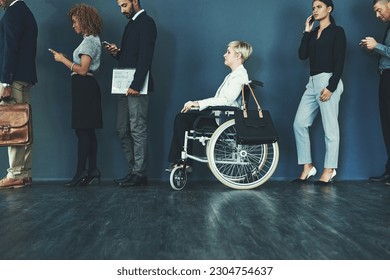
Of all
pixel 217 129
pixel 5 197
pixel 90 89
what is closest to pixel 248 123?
pixel 217 129

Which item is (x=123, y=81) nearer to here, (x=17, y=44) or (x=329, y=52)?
(x=17, y=44)

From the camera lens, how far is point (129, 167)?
3469 mm

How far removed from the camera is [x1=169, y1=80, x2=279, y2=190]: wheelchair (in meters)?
3.03

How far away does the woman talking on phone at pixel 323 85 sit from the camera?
3.32 m

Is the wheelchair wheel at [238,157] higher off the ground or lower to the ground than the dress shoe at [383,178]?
higher

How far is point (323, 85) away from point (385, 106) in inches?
22.4

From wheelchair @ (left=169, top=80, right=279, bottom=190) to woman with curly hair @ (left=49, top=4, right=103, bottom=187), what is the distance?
0.70m

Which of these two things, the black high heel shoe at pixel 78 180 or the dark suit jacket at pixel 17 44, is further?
the black high heel shoe at pixel 78 180

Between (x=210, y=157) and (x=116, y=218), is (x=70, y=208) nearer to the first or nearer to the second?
(x=116, y=218)

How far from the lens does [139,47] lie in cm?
323

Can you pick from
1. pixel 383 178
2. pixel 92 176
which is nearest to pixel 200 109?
pixel 92 176

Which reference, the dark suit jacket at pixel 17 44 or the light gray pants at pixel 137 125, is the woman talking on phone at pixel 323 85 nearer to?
the light gray pants at pixel 137 125

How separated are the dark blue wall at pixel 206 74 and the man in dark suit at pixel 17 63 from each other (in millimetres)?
394

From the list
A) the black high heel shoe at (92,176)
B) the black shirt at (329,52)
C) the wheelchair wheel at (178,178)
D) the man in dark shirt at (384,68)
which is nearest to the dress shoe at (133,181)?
the black high heel shoe at (92,176)
